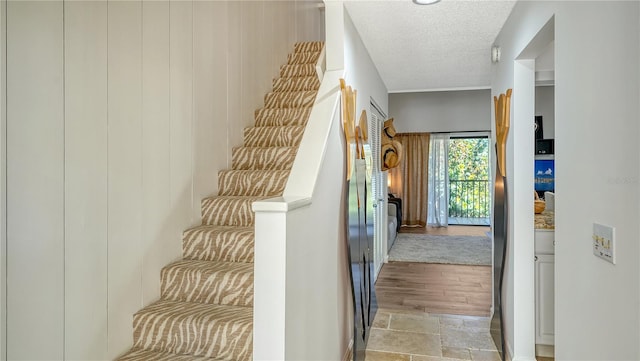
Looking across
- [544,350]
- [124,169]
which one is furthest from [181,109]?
[544,350]

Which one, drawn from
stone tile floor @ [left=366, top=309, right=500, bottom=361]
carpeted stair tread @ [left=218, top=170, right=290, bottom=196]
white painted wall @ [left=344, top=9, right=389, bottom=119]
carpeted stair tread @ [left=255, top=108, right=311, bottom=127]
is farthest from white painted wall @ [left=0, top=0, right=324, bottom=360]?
stone tile floor @ [left=366, top=309, right=500, bottom=361]

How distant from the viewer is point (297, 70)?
4250 mm

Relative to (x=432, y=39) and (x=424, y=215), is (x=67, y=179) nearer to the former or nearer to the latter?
(x=432, y=39)

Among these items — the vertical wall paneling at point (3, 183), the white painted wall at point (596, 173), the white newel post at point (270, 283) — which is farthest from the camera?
the white newel post at point (270, 283)

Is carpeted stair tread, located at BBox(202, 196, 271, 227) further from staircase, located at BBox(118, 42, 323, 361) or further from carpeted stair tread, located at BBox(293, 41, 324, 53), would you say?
carpeted stair tread, located at BBox(293, 41, 324, 53)

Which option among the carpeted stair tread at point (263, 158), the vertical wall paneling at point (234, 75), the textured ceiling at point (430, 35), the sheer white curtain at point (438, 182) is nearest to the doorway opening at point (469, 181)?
the sheer white curtain at point (438, 182)

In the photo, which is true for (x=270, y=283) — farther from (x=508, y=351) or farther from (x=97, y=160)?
(x=508, y=351)

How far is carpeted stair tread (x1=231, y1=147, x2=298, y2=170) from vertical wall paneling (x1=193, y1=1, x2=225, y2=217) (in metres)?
0.12

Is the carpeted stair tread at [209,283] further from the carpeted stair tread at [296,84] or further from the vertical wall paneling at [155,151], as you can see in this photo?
the carpeted stair tread at [296,84]

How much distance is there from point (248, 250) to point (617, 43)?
1880mm

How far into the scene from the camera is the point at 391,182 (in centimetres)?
870

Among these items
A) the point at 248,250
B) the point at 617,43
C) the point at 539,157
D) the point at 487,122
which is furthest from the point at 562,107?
the point at 487,122

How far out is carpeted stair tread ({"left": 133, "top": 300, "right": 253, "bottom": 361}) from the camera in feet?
5.80

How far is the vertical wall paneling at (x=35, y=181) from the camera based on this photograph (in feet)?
4.49
